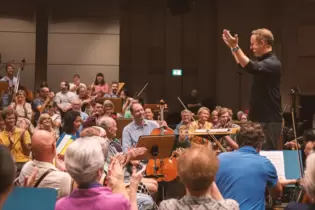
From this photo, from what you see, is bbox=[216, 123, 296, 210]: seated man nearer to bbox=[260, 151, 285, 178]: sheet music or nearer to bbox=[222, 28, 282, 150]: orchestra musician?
bbox=[260, 151, 285, 178]: sheet music

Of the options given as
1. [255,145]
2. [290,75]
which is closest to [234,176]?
[255,145]

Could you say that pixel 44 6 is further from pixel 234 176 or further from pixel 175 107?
pixel 234 176

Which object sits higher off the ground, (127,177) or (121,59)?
(121,59)

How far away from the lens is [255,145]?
146 inches

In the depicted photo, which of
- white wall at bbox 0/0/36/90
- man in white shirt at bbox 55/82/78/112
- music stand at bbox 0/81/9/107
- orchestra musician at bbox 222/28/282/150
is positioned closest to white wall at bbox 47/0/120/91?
white wall at bbox 0/0/36/90

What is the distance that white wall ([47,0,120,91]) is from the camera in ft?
44.7

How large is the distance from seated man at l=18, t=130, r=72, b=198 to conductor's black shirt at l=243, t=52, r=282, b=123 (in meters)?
1.86

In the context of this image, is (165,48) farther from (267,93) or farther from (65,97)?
(267,93)

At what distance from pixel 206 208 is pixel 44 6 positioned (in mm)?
11956

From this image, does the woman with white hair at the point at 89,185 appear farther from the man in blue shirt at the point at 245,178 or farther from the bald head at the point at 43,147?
the man in blue shirt at the point at 245,178

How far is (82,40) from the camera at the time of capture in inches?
542

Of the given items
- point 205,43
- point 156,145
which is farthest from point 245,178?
point 205,43

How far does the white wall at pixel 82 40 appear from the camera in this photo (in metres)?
13.6

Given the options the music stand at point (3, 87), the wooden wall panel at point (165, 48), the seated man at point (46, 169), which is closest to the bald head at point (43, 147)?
the seated man at point (46, 169)
